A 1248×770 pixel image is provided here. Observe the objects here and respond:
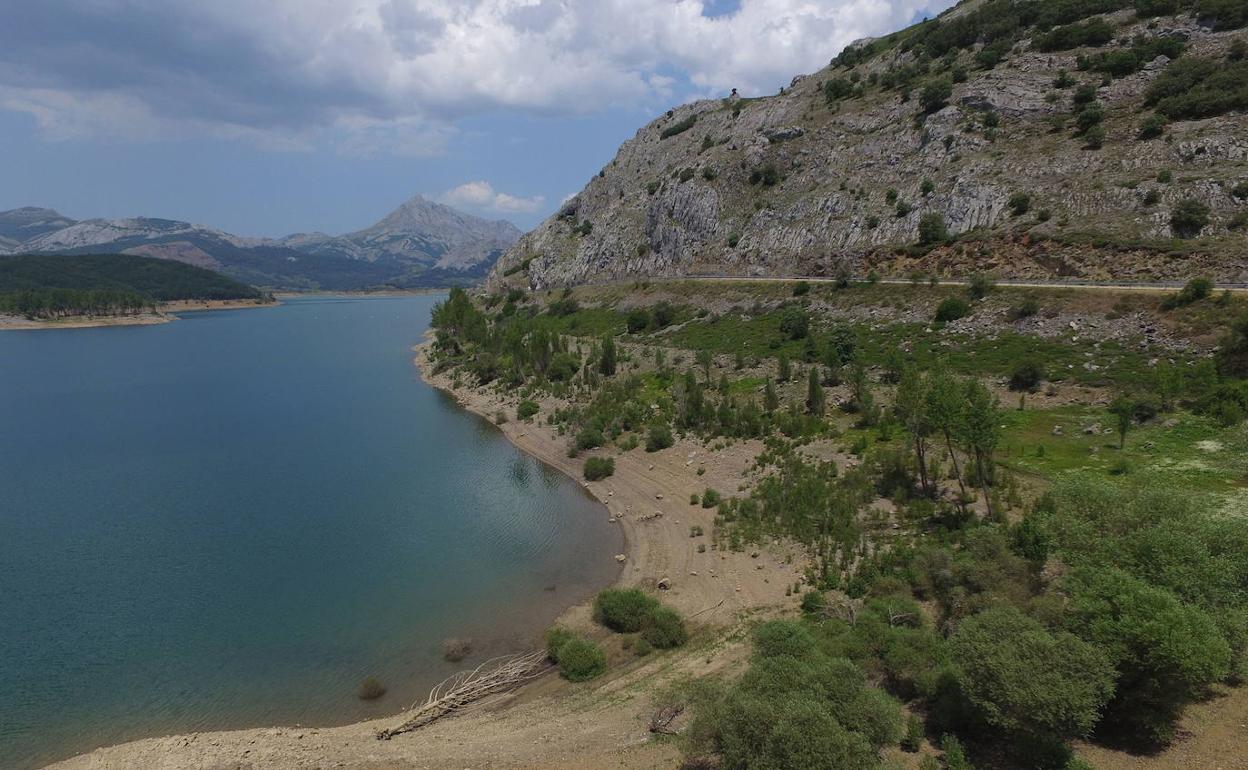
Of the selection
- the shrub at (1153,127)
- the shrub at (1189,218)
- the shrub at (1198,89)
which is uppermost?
the shrub at (1198,89)

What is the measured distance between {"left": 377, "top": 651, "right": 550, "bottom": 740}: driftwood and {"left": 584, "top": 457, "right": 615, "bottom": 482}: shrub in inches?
806

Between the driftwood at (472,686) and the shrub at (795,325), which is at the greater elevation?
the shrub at (795,325)

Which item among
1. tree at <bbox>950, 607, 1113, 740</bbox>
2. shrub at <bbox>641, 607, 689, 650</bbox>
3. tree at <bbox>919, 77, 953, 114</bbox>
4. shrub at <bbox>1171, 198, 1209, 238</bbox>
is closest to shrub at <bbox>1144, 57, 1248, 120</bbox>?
shrub at <bbox>1171, 198, 1209, 238</bbox>

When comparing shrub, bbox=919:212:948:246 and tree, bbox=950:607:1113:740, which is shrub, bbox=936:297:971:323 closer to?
shrub, bbox=919:212:948:246

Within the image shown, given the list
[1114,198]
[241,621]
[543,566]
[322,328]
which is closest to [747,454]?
[543,566]

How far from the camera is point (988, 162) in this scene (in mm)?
70562

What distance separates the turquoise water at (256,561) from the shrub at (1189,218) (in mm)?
54929

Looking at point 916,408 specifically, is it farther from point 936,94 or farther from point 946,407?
point 936,94

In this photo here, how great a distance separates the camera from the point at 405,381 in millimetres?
87688

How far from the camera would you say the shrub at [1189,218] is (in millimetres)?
50750

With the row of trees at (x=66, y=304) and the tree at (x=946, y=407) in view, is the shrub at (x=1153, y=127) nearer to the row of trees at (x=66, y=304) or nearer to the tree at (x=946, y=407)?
the tree at (x=946, y=407)

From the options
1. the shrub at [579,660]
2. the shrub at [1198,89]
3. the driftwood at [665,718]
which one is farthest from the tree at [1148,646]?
the shrub at [1198,89]

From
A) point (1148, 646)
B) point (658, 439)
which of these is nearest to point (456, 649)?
point (1148, 646)

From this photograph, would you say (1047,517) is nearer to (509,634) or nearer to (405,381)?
(509,634)
